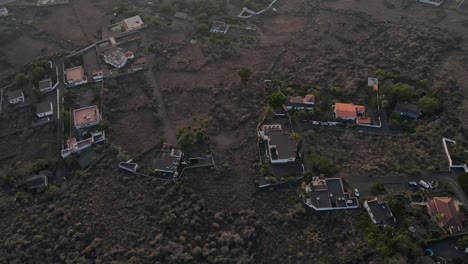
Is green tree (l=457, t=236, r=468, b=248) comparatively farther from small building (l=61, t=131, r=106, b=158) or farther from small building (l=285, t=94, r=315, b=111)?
small building (l=61, t=131, r=106, b=158)

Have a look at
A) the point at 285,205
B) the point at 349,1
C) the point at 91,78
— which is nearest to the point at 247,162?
the point at 285,205

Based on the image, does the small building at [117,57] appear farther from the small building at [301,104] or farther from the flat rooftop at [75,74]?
the small building at [301,104]

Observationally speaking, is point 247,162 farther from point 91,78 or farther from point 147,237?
point 91,78

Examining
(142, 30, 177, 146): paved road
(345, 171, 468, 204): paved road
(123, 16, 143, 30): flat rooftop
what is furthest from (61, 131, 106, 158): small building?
(345, 171, 468, 204): paved road

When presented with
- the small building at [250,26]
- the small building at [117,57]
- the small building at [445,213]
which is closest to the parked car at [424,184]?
the small building at [445,213]

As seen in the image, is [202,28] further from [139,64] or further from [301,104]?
[301,104]

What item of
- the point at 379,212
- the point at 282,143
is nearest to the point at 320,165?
the point at 282,143

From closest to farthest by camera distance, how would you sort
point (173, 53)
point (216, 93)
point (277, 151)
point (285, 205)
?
point (285, 205) → point (277, 151) → point (216, 93) → point (173, 53)
